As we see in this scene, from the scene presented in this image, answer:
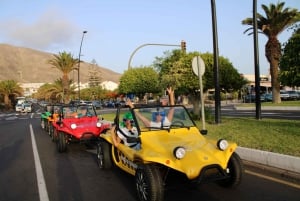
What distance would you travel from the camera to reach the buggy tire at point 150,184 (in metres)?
5.10

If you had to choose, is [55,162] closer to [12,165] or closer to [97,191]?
[12,165]

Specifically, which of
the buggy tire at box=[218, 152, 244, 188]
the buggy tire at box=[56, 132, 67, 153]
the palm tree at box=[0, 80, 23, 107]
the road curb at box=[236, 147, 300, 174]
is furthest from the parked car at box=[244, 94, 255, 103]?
the buggy tire at box=[218, 152, 244, 188]

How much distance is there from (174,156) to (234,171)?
1.16 meters

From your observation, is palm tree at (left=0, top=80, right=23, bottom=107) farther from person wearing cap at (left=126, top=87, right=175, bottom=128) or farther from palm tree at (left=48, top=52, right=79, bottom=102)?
person wearing cap at (left=126, top=87, right=175, bottom=128)

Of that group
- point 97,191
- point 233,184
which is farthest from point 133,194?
point 233,184

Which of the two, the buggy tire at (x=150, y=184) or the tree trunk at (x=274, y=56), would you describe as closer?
the buggy tire at (x=150, y=184)

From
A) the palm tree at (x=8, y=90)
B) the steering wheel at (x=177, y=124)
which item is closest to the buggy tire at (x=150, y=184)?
the steering wheel at (x=177, y=124)

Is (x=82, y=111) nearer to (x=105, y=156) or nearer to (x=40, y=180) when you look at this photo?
(x=105, y=156)

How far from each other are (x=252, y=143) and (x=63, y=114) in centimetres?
645

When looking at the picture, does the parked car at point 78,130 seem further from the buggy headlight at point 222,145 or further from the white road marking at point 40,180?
the buggy headlight at point 222,145

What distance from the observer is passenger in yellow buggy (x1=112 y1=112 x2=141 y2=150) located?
6.62 metres

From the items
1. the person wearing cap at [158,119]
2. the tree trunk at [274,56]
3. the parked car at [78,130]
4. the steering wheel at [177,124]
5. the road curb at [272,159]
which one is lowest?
the road curb at [272,159]

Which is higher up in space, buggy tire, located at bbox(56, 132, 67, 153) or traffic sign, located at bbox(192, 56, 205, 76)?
traffic sign, located at bbox(192, 56, 205, 76)

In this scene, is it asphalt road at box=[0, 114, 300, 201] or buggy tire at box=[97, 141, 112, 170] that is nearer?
asphalt road at box=[0, 114, 300, 201]
